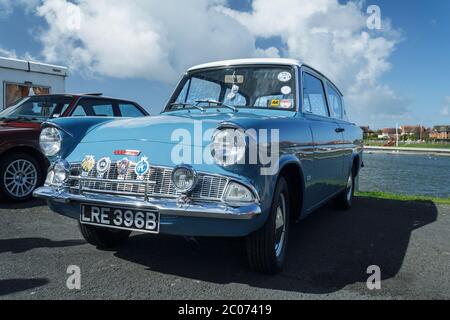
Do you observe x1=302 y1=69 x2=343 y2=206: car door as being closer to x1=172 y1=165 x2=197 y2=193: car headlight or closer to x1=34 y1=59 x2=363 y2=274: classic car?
x1=34 y1=59 x2=363 y2=274: classic car

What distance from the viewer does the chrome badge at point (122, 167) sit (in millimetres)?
2786

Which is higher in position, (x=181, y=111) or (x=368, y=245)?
(x=181, y=111)

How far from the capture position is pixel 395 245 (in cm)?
409

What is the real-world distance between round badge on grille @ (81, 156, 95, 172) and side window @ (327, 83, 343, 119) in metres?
3.25

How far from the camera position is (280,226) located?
10.4ft

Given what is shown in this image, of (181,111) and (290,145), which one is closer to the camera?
(290,145)

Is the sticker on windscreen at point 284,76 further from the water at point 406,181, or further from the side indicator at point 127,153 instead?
the water at point 406,181

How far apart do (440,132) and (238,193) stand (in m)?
133
